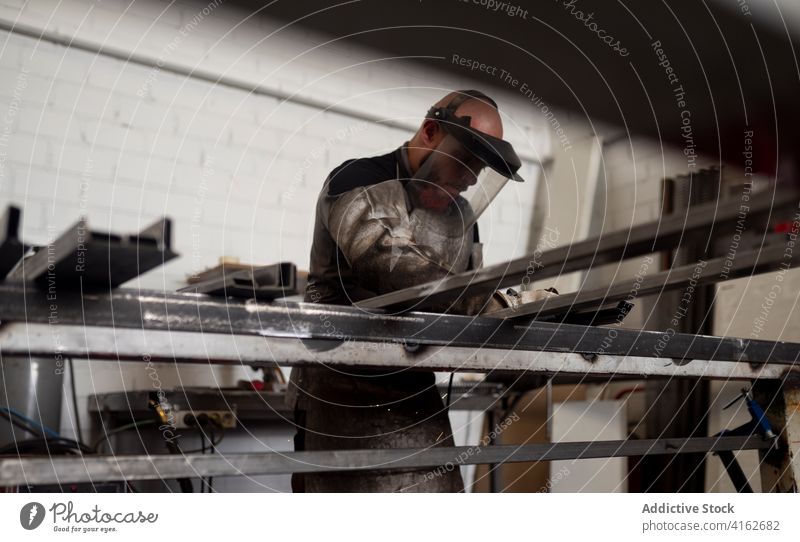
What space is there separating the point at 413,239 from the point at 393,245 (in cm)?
10

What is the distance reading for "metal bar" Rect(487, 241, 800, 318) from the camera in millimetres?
1026

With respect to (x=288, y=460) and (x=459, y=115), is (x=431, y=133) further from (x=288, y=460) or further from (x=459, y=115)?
(x=288, y=460)

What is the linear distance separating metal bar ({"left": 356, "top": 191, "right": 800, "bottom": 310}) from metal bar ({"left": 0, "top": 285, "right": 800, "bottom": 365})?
0.04m

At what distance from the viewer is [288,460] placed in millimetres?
1058

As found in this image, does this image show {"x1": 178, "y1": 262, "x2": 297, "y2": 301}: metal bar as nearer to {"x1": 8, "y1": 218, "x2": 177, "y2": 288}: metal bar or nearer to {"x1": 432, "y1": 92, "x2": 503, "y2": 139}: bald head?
{"x1": 8, "y1": 218, "x2": 177, "y2": 288}: metal bar

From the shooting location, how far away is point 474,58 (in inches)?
80.8

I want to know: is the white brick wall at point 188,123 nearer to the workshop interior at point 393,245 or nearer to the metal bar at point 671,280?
the workshop interior at point 393,245

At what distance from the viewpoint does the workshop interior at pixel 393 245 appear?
2.93 feet

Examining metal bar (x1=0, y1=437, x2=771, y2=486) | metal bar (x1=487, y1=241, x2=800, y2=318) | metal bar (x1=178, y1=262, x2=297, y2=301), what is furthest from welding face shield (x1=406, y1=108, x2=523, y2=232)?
metal bar (x1=178, y1=262, x2=297, y2=301)

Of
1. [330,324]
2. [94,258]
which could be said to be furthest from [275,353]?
[94,258]

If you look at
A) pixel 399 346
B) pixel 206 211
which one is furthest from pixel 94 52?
pixel 399 346

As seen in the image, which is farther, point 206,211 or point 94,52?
point 206,211

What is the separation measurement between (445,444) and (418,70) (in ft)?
4.95
